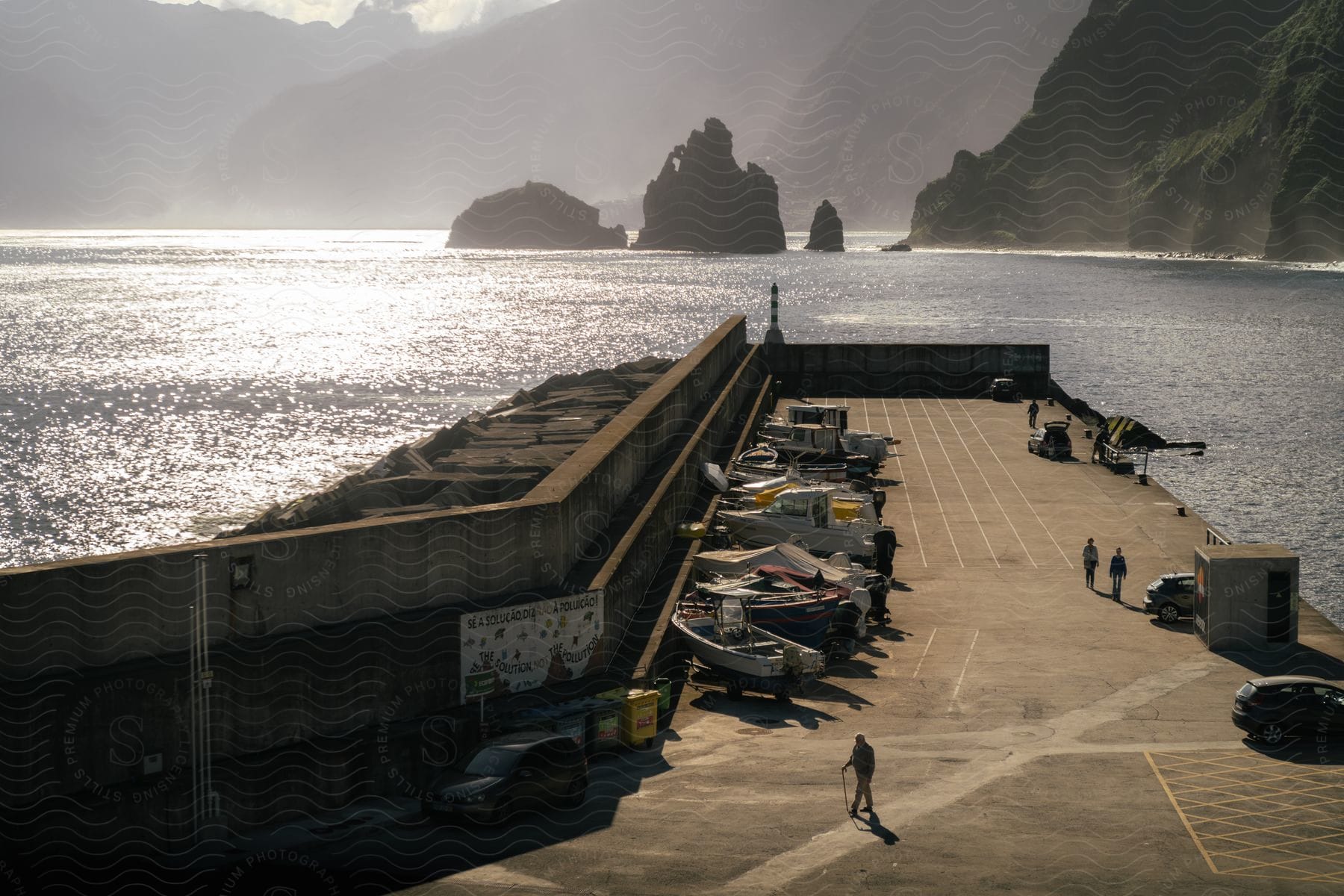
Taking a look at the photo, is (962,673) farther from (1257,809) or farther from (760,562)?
(1257,809)

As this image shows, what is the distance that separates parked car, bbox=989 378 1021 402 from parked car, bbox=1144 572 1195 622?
3508cm

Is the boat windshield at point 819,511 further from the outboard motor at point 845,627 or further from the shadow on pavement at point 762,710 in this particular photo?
the shadow on pavement at point 762,710

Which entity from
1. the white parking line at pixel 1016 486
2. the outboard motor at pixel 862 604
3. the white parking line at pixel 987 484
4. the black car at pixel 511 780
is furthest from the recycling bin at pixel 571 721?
the white parking line at pixel 1016 486

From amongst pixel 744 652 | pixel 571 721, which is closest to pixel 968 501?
pixel 744 652

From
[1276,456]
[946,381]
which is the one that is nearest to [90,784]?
[946,381]

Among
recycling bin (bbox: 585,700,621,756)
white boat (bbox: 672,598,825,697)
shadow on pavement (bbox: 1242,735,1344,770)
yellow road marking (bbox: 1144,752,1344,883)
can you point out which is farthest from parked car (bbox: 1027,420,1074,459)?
recycling bin (bbox: 585,700,621,756)

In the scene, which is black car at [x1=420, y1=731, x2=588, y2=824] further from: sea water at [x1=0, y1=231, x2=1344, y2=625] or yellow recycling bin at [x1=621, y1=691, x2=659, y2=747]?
sea water at [x1=0, y1=231, x2=1344, y2=625]

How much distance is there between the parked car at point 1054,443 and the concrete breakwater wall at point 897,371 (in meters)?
14.9

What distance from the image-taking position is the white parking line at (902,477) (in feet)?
123

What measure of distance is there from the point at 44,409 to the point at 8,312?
9630 centimetres

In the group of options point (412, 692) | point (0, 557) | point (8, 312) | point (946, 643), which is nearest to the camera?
A: point (412, 692)

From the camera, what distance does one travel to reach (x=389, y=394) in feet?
319

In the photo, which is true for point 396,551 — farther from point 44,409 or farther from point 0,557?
point 44,409

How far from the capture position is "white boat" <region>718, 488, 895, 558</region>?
114 feet
